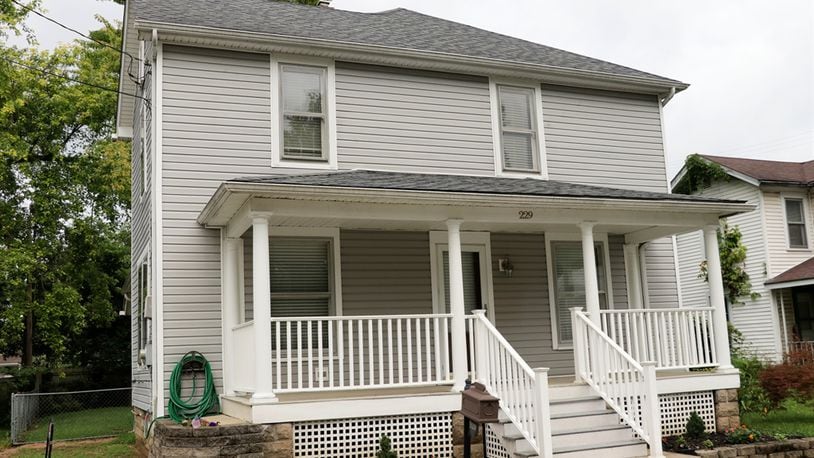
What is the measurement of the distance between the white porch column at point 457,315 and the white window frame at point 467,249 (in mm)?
1913

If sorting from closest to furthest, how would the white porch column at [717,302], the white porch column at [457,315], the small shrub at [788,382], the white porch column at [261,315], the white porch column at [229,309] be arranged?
1. the white porch column at [261,315]
2. the white porch column at [457,315]
3. the white porch column at [229,309]
4. the white porch column at [717,302]
5. the small shrub at [788,382]

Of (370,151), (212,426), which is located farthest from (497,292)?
(212,426)

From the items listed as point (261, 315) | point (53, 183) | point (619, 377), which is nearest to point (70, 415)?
point (53, 183)

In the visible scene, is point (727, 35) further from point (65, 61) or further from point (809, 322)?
point (65, 61)

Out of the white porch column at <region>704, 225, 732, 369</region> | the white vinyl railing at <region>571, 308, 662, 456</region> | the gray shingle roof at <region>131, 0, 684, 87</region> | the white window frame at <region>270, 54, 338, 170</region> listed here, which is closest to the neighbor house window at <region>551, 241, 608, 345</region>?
the white porch column at <region>704, 225, 732, 369</region>

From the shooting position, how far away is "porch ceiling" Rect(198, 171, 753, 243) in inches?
328

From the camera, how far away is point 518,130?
12.1 metres

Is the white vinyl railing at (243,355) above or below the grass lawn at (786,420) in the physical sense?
above

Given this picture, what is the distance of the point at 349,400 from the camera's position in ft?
27.0

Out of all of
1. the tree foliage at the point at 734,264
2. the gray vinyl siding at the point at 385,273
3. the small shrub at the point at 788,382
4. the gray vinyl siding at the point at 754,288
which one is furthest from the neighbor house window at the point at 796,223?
the gray vinyl siding at the point at 385,273

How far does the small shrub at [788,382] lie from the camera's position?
11.7 meters

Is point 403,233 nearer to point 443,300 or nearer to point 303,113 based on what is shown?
point 443,300

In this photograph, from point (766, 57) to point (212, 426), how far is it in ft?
142

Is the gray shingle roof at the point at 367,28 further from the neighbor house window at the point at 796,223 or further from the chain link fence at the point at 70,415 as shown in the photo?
the neighbor house window at the point at 796,223
